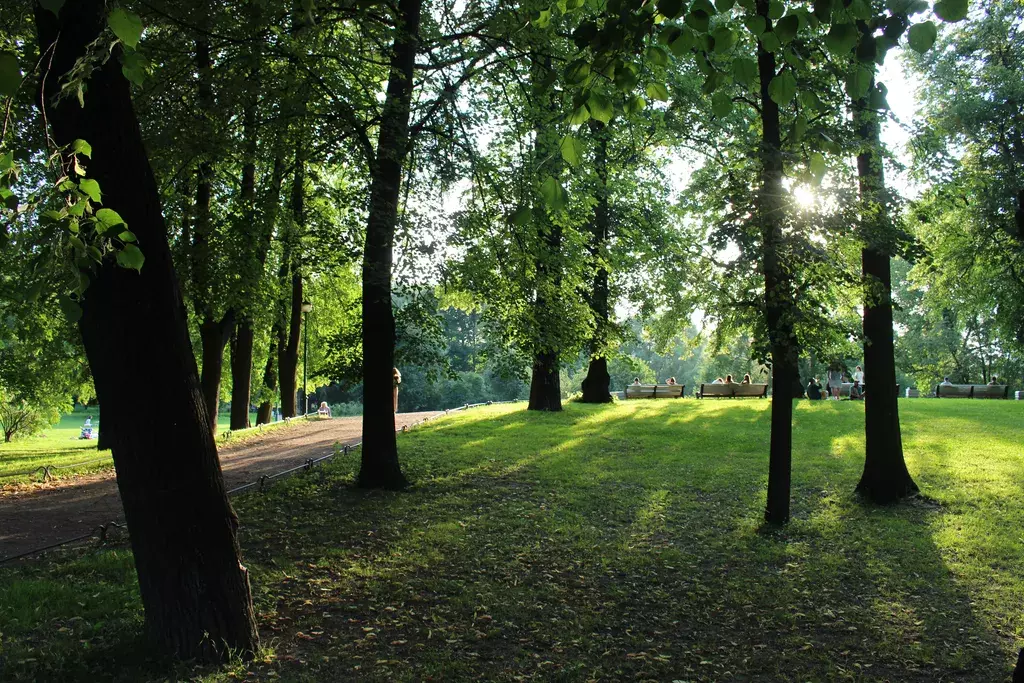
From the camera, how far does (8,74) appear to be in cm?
211

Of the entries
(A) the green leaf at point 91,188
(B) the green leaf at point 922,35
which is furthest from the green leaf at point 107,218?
(B) the green leaf at point 922,35

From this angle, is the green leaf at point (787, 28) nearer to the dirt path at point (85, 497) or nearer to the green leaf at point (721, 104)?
the green leaf at point (721, 104)

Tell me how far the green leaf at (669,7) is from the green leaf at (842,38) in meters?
0.55

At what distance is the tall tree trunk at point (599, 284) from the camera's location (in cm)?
1328

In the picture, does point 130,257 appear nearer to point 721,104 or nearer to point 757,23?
point 721,104

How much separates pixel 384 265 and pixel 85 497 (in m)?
5.35

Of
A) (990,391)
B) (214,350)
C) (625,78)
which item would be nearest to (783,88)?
(625,78)

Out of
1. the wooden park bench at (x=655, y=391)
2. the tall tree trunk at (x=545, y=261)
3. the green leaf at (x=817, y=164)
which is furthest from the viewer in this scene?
the wooden park bench at (x=655, y=391)

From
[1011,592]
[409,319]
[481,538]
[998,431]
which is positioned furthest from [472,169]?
[998,431]

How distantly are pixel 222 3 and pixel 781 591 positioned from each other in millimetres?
8694

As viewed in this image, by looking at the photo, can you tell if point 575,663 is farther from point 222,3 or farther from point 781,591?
point 222,3

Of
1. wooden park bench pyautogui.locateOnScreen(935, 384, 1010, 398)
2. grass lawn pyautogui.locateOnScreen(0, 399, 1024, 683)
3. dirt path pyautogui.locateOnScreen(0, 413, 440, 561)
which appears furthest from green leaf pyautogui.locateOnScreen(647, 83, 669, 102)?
wooden park bench pyautogui.locateOnScreen(935, 384, 1010, 398)

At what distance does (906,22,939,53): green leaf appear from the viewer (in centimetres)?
246

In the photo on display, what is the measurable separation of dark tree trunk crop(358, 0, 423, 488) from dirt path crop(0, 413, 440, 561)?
2190mm
